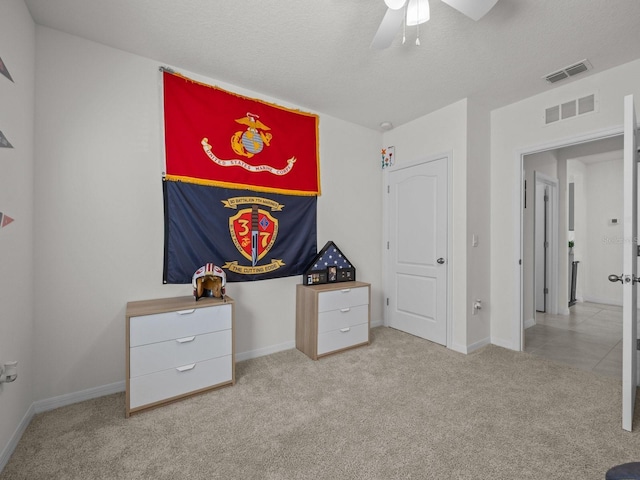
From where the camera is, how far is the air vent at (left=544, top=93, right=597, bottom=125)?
254 centimetres

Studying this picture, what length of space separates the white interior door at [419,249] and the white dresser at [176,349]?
84.0 inches

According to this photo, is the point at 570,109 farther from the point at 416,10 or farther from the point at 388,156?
the point at 416,10

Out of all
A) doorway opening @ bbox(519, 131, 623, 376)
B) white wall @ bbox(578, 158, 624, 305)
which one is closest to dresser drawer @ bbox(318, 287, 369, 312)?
doorway opening @ bbox(519, 131, 623, 376)

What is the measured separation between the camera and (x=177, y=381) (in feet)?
6.75

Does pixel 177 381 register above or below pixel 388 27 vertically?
below

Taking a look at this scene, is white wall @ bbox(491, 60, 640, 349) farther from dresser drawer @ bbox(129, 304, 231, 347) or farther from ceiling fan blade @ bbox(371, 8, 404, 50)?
dresser drawer @ bbox(129, 304, 231, 347)

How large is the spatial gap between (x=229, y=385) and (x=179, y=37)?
255cm

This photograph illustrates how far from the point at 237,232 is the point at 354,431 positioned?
1.80 m

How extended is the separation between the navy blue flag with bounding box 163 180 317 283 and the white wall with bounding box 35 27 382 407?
0.12 metres

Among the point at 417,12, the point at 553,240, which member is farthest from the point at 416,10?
the point at 553,240

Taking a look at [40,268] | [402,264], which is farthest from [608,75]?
[40,268]

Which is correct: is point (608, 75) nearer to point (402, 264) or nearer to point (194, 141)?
point (402, 264)

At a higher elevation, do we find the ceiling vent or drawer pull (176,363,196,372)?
the ceiling vent

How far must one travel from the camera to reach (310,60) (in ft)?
7.66
